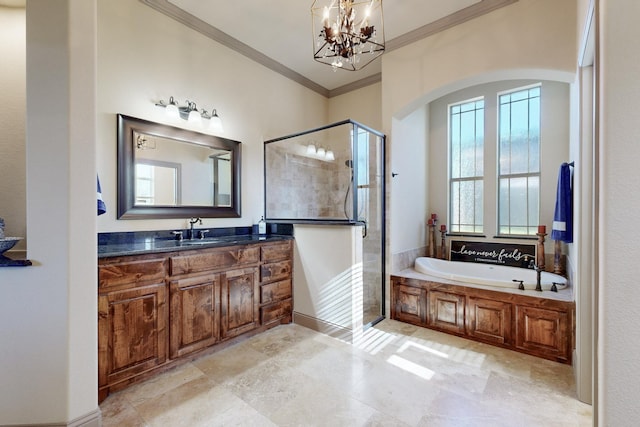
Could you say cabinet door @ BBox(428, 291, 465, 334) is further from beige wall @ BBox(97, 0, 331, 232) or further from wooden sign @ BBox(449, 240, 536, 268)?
beige wall @ BBox(97, 0, 331, 232)

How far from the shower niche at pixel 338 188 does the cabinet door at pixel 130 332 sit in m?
1.52

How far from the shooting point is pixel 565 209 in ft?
7.55

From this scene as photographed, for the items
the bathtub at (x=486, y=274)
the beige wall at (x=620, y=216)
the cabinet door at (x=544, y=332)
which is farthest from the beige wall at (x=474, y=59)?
the beige wall at (x=620, y=216)

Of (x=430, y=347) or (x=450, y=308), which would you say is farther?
(x=450, y=308)

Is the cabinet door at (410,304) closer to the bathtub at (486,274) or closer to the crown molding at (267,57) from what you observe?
the bathtub at (486,274)

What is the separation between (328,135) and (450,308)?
2.33m

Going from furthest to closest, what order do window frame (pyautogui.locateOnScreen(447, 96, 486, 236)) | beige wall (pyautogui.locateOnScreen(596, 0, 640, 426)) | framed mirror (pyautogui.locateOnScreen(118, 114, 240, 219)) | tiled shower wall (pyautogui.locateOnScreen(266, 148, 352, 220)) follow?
window frame (pyautogui.locateOnScreen(447, 96, 486, 236))
tiled shower wall (pyautogui.locateOnScreen(266, 148, 352, 220))
framed mirror (pyautogui.locateOnScreen(118, 114, 240, 219))
beige wall (pyautogui.locateOnScreen(596, 0, 640, 426))

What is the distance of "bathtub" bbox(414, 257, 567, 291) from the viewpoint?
8.87 ft

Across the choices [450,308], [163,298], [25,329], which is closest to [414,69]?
[450,308]

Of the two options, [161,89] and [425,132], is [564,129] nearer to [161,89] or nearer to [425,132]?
[425,132]

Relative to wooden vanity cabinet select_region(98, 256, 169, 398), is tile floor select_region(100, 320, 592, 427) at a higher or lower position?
lower

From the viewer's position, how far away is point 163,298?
2.12m

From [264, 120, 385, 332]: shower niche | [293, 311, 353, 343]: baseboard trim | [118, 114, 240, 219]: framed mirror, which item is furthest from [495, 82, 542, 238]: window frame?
[118, 114, 240, 219]: framed mirror

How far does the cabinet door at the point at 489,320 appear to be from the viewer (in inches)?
102
